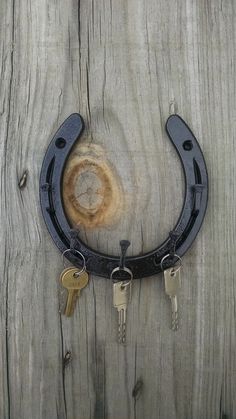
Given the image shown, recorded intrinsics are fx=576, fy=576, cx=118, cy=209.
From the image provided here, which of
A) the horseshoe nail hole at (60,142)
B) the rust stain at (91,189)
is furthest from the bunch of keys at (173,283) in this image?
the horseshoe nail hole at (60,142)

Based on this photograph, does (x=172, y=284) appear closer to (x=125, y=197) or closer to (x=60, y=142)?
(x=125, y=197)

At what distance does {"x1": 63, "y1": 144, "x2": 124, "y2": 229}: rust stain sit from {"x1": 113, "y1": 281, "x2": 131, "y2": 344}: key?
15cm

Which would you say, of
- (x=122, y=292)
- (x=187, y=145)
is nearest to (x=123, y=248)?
(x=122, y=292)

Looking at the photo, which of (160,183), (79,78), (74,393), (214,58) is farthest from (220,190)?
(74,393)

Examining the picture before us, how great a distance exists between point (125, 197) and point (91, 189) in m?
0.08

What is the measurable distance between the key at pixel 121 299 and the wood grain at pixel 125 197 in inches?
0.8

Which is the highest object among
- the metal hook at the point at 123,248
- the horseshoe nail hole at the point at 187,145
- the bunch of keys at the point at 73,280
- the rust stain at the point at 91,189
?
the horseshoe nail hole at the point at 187,145

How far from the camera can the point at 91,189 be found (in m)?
1.37

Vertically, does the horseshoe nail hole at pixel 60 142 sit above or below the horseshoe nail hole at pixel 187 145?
above

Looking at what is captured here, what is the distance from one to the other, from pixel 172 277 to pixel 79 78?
20.3 inches

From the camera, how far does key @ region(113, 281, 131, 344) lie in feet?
4.39

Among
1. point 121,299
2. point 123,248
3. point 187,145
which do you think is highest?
point 187,145

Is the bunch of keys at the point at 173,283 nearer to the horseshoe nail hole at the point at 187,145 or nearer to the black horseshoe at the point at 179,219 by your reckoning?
the black horseshoe at the point at 179,219

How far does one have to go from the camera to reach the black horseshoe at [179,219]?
133cm
